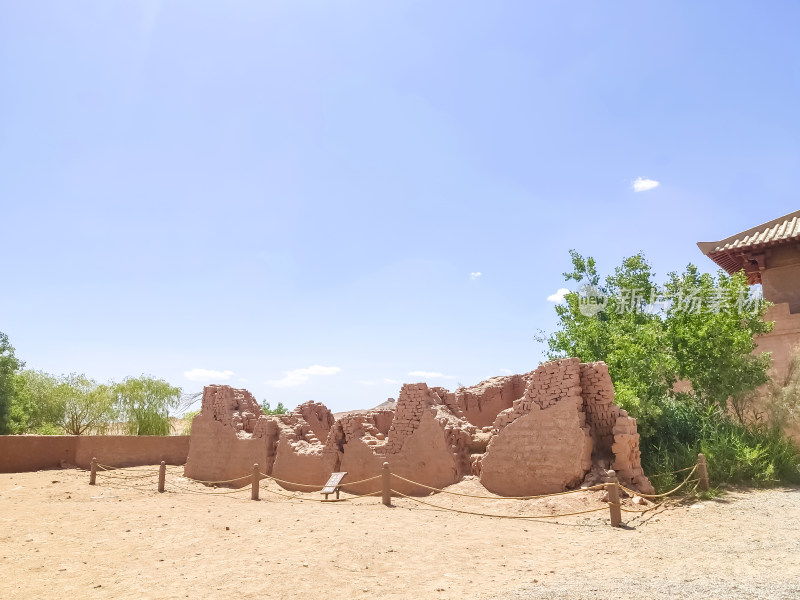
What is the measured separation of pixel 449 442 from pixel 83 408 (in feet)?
79.4

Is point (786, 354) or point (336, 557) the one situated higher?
point (786, 354)

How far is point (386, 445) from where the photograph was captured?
1214cm

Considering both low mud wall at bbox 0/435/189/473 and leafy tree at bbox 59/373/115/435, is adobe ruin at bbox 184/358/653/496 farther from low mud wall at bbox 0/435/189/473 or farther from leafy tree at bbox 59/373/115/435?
leafy tree at bbox 59/373/115/435

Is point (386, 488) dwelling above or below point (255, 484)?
above

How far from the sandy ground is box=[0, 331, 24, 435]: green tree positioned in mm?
15792

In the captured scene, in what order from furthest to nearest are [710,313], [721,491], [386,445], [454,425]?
[710,313] < [386,445] < [454,425] < [721,491]

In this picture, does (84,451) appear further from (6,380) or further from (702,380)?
(702,380)

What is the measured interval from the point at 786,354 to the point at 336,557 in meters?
13.9

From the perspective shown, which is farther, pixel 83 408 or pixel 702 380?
pixel 83 408

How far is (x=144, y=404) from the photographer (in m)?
27.5

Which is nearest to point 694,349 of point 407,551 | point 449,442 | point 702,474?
point 702,474

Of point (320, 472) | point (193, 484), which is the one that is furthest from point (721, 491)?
point (193, 484)

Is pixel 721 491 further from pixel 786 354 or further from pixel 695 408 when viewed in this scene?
pixel 786 354

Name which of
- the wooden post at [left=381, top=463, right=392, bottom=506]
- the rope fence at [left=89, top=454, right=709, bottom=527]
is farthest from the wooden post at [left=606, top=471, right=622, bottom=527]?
the wooden post at [left=381, top=463, right=392, bottom=506]
